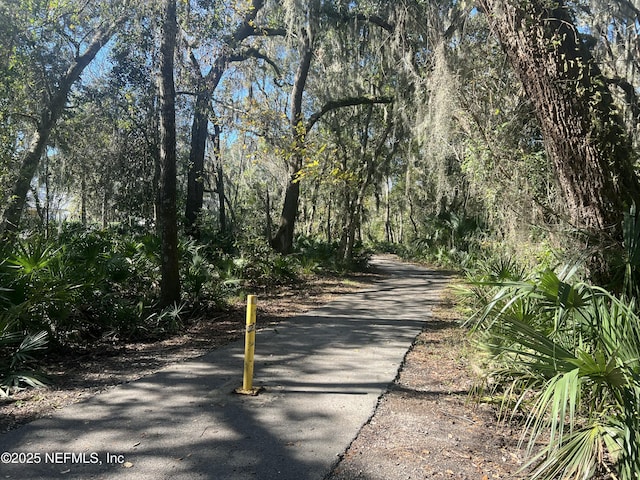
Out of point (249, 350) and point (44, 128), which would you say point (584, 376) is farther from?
point (44, 128)

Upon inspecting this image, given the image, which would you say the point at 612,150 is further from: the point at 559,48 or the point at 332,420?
the point at 332,420

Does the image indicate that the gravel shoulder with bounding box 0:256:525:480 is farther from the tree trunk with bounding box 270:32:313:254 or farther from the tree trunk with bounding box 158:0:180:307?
the tree trunk with bounding box 270:32:313:254

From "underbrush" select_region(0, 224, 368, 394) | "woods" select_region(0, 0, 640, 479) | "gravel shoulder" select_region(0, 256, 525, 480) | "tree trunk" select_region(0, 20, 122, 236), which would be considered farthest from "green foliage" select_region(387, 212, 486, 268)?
"tree trunk" select_region(0, 20, 122, 236)

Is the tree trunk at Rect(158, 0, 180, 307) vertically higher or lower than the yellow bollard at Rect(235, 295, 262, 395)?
higher

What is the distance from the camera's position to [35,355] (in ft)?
19.1

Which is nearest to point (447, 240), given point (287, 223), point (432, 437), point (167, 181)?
point (287, 223)

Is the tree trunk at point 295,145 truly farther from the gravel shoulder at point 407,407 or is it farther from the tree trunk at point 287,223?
the gravel shoulder at point 407,407

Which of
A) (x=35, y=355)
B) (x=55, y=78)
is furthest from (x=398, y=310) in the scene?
(x=55, y=78)

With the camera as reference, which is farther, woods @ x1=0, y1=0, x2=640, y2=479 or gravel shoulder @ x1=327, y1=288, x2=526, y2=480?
woods @ x1=0, y1=0, x2=640, y2=479

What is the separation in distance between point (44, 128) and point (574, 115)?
1407 centimetres

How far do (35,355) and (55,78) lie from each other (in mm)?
11764

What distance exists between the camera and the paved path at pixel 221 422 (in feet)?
10.6

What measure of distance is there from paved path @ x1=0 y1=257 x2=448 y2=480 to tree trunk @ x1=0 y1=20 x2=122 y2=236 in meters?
9.12

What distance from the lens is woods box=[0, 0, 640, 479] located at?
407 cm
